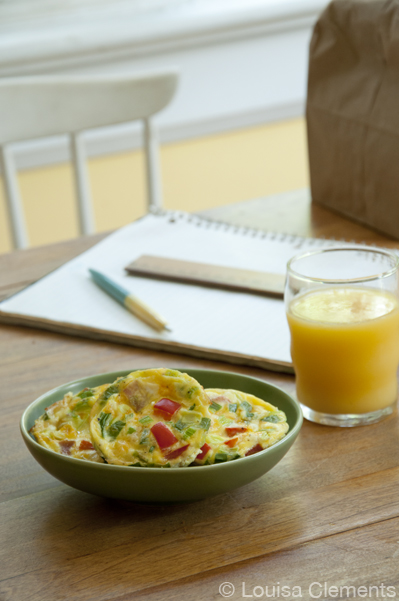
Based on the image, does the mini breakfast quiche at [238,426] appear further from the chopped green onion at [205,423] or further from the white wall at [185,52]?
the white wall at [185,52]

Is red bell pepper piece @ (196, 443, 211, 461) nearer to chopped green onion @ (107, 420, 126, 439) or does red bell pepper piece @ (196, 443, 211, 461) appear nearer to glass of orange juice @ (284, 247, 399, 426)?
chopped green onion @ (107, 420, 126, 439)

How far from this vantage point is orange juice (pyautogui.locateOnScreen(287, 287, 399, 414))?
547mm

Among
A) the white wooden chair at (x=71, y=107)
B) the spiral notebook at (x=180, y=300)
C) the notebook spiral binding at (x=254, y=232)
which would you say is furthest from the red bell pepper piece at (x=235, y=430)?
the white wooden chair at (x=71, y=107)

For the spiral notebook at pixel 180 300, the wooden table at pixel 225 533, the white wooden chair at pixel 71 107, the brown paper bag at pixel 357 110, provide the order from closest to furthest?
the wooden table at pixel 225 533 < the spiral notebook at pixel 180 300 < the brown paper bag at pixel 357 110 < the white wooden chair at pixel 71 107

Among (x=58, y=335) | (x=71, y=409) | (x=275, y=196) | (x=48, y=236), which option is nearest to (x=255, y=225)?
(x=275, y=196)

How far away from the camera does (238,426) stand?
46 centimetres

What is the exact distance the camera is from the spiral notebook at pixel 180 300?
2.34ft

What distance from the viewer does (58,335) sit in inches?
30.5

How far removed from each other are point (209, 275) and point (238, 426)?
16.0 inches

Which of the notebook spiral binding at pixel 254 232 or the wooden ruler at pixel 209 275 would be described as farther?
the notebook spiral binding at pixel 254 232

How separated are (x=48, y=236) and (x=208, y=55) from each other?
698 mm

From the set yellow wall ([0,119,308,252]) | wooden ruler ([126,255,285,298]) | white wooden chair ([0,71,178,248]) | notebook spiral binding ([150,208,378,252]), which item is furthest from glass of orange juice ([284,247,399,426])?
yellow wall ([0,119,308,252])

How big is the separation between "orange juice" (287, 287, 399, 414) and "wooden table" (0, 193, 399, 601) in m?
0.02

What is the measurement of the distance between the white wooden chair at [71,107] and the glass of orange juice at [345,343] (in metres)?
0.85
